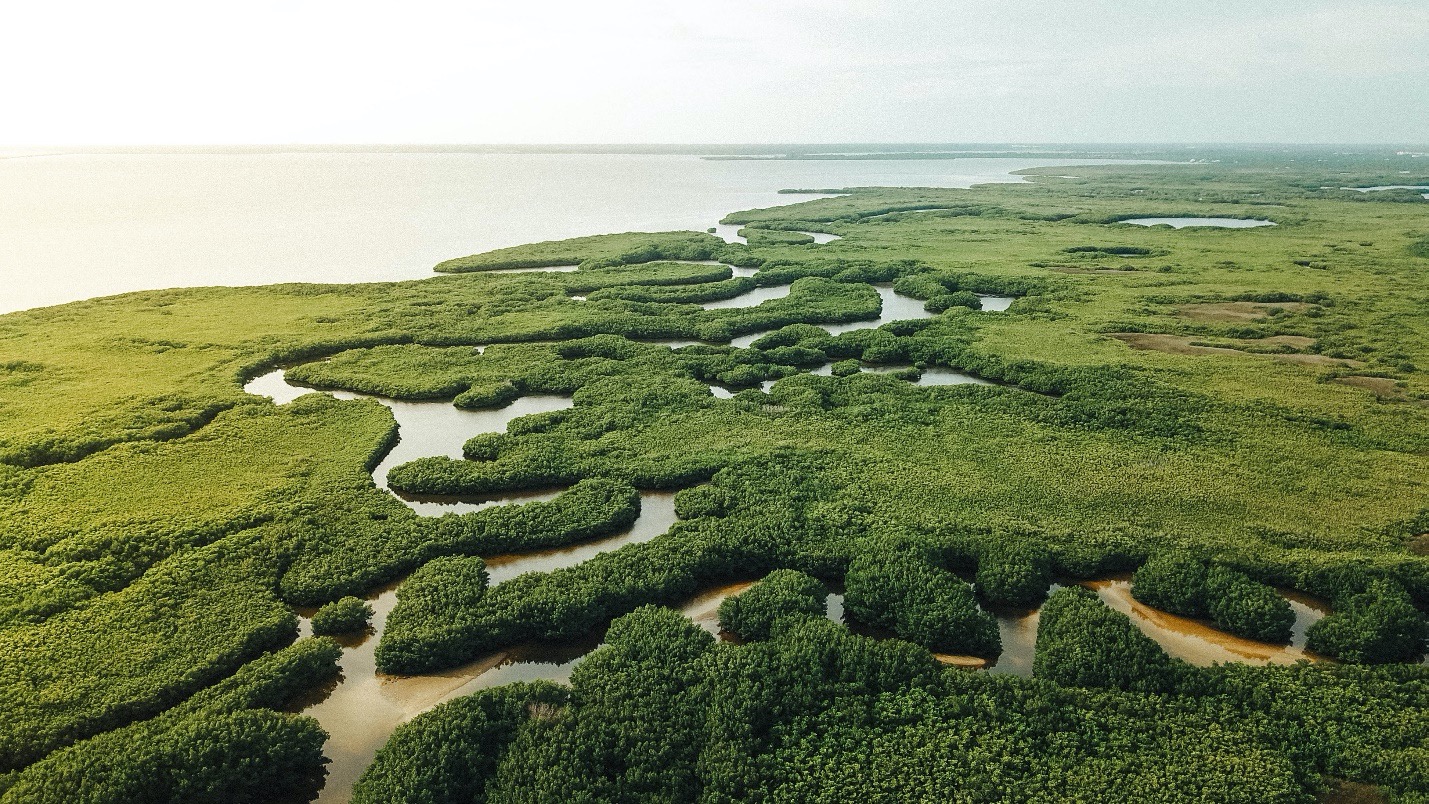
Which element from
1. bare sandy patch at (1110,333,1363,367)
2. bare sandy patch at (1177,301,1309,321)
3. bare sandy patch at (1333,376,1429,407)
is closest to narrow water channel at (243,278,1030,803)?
bare sandy patch at (1333,376,1429,407)

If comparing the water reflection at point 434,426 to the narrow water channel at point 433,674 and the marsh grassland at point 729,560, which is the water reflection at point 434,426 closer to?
the narrow water channel at point 433,674

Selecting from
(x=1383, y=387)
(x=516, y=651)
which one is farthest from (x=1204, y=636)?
(x=1383, y=387)

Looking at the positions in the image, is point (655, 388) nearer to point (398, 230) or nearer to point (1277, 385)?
point (1277, 385)

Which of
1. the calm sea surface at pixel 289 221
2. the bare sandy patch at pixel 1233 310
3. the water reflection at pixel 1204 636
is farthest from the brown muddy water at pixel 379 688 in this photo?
the calm sea surface at pixel 289 221

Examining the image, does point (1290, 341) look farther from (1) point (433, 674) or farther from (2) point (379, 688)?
(2) point (379, 688)

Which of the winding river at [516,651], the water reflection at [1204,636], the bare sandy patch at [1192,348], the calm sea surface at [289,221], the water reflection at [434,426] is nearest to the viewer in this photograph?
the winding river at [516,651]
